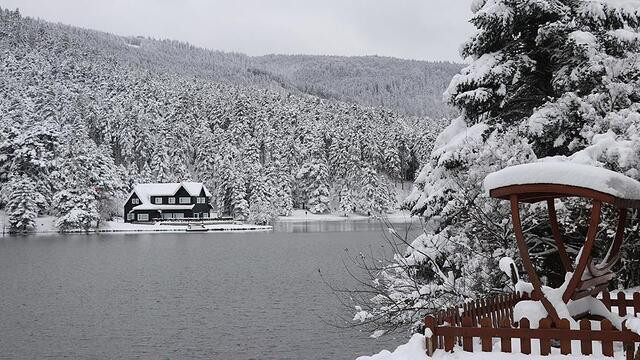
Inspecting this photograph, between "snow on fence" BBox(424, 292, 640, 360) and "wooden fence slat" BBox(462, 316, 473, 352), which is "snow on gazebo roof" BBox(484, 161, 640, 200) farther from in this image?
"wooden fence slat" BBox(462, 316, 473, 352)

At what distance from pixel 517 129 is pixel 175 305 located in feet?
69.2

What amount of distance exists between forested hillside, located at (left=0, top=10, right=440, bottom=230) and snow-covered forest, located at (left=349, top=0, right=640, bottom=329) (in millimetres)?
67567

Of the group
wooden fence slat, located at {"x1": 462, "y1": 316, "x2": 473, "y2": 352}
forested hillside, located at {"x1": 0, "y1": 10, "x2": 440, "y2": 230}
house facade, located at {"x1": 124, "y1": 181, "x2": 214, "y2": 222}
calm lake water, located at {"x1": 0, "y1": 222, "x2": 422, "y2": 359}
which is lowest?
calm lake water, located at {"x1": 0, "y1": 222, "x2": 422, "y2": 359}

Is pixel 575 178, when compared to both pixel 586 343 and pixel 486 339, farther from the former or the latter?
pixel 486 339

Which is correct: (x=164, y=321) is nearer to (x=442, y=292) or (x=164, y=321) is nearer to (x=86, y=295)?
(x=86, y=295)

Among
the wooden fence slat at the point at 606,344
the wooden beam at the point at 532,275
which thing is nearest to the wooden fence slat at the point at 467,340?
the wooden beam at the point at 532,275

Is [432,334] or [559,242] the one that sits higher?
[559,242]

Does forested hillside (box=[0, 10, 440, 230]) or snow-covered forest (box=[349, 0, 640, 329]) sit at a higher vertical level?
forested hillside (box=[0, 10, 440, 230])

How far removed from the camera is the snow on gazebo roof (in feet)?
26.3

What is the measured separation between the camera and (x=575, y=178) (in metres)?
8.11

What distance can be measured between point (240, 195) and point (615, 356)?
89.6 metres

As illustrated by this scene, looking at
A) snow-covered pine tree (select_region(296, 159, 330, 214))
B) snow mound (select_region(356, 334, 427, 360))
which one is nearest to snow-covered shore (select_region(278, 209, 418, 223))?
snow-covered pine tree (select_region(296, 159, 330, 214))

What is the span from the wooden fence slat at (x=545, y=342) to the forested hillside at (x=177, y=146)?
7429 centimetres

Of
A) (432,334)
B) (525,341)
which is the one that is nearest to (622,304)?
(525,341)
